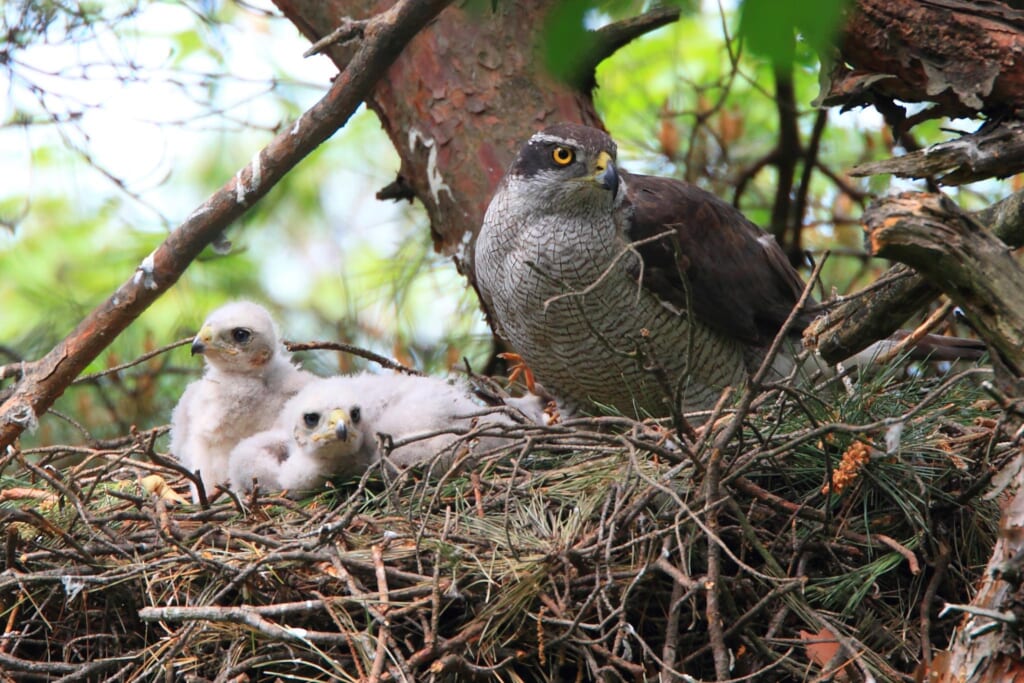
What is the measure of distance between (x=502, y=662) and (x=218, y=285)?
13.8 feet

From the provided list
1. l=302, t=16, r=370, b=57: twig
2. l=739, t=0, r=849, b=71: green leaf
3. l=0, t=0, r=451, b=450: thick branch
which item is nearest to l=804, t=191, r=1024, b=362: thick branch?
l=739, t=0, r=849, b=71: green leaf

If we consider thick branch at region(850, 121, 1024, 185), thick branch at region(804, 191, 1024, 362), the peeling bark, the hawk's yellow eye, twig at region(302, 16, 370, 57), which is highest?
twig at region(302, 16, 370, 57)

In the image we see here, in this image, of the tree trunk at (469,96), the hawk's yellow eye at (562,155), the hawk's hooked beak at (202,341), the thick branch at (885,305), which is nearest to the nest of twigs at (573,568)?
the thick branch at (885,305)

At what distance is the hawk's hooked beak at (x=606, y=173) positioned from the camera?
13.5 feet

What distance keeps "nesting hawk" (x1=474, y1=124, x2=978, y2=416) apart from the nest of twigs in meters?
0.86

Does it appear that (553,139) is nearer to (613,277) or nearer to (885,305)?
(613,277)

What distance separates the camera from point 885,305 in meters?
2.84

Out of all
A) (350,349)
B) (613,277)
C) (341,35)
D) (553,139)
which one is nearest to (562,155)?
(553,139)

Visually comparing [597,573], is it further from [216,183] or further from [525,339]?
[216,183]

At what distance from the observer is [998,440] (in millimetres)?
3383

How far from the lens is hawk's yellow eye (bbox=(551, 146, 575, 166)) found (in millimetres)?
4188

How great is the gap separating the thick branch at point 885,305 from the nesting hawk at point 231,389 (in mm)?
2128

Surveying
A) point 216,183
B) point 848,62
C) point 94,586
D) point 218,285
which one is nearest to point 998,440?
point 848,62

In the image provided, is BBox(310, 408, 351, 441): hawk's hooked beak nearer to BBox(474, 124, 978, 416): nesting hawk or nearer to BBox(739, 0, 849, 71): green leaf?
BBox(474, 124, 978, 416): nesting hawk
